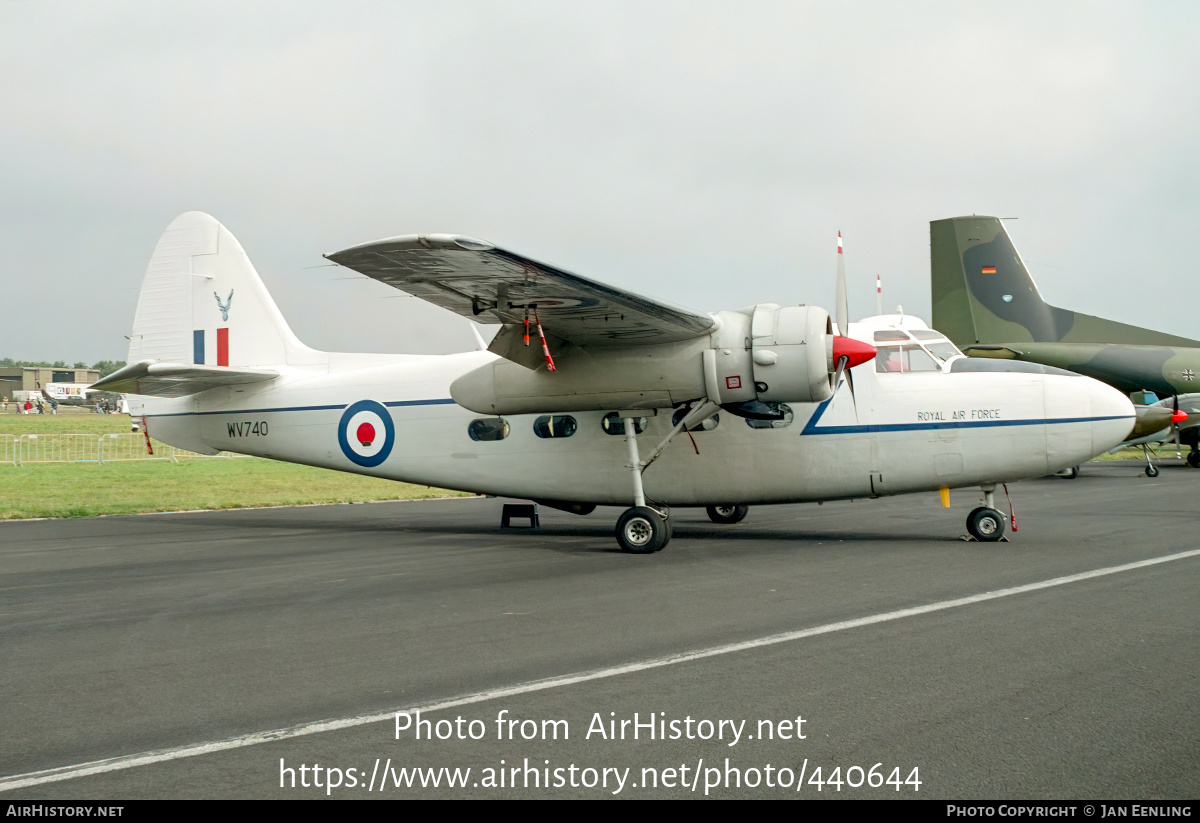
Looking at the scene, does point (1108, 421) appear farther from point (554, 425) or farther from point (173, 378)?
point (173, 378)

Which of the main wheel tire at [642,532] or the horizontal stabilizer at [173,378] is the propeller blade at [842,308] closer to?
the main wheel tire at [642,532]

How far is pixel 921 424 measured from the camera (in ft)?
39.8

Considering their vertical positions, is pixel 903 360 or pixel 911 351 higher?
pixel 911 351

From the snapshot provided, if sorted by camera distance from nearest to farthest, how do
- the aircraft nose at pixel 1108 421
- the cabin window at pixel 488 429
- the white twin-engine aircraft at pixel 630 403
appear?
1. the white twin-engine aircraft at pixel 630 403
2. the aircraft nose at pixel 1108 421
3. the cabin window at pixel 488 429

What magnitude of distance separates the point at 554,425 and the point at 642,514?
8.71ft

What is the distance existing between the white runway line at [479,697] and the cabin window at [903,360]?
464 cm

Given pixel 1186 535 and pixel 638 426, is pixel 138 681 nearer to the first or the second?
pixel 638 426

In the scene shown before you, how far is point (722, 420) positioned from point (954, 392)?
10.1 feet

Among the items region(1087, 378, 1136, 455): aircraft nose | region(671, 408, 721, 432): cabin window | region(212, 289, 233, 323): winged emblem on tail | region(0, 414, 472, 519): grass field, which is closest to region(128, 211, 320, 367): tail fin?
region(212, 289, 233, 323): winged emblem on tail

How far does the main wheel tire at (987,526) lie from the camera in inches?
463

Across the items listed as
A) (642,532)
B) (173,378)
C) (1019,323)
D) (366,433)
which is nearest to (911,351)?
(642,532)

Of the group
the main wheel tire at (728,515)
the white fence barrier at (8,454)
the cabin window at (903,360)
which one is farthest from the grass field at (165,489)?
the cabin window at (903,360)

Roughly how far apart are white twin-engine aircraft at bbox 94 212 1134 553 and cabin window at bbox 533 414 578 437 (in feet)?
0.08

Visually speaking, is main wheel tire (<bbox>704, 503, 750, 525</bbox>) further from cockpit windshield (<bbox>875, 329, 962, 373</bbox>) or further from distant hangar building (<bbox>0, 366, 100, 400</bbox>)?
distant hangar building (<bbox>0, 366, 100, 400</bbox>)
